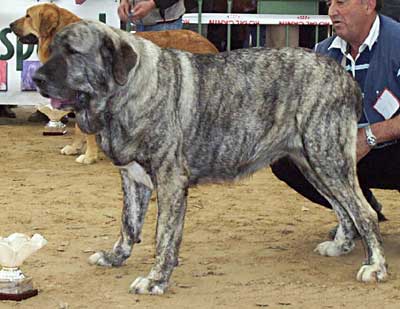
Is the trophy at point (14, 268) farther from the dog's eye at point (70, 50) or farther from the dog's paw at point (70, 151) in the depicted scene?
the dog's paw at point (70, 151)

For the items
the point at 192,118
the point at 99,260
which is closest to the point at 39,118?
the point at 99,260

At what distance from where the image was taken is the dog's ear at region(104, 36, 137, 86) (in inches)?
179

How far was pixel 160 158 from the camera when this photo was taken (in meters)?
4.70

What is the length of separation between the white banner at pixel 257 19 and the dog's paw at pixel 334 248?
20.9 ft

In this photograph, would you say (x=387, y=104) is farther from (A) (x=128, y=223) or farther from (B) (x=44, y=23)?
(B) (x=44, y=23)

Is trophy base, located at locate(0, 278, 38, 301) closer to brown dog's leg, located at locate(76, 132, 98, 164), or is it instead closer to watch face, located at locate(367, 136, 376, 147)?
watch face, located at locate(367, 136, 376, 147)

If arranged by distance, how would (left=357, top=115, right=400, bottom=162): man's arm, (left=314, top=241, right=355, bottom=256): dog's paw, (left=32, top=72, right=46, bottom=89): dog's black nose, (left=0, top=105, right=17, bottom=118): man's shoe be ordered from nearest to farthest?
(left=32, top=72, right=46, bottom=89): dog's black nose, (left=357, top=115, right=400, bottom=162): man's arm, (left=314, top=241, right=355, bottom=256): dog's paw, (left=0, top=105, right=17, bottom=118): man's shoe

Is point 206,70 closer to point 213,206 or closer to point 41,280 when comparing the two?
point 41,280

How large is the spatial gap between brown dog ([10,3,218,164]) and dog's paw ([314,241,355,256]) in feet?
9.53

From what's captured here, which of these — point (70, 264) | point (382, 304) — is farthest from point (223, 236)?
point (382, 304)

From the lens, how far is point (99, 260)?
5.30m

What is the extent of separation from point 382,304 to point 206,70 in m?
1.48

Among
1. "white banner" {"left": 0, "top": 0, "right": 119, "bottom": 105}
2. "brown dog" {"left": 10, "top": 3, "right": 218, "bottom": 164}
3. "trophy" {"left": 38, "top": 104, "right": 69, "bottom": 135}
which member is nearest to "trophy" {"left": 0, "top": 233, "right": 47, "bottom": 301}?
"brown dog" {"left": 10, "top": 3, "right": 218, "bottom": 164}

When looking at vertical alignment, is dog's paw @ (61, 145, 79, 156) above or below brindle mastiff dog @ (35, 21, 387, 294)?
below
